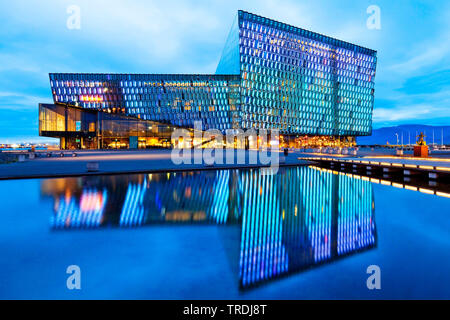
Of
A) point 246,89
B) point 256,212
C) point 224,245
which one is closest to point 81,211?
point 224,245

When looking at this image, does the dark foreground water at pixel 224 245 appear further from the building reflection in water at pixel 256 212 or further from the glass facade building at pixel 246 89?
the glass facade building at pixel 246 89

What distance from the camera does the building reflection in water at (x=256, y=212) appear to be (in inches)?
222

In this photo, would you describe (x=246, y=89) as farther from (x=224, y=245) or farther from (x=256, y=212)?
(x=224, y=245)

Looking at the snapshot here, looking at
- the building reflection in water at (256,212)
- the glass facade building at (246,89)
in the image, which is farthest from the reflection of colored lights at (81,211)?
the glass facade building at (246,89)

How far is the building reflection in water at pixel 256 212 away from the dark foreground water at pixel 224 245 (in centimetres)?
4

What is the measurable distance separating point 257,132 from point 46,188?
247 ft

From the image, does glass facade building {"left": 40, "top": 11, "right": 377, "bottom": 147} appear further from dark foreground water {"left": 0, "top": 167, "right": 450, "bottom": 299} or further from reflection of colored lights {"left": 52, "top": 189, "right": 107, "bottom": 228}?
Answer: dark foreground water {"left": 0, "top": 167, "right": 450, "bottom": 299}

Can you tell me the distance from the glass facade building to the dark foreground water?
71.7 metres

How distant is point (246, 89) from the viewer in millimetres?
81125

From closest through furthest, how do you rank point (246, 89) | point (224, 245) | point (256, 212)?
point (224, 245) → point (256, 212) → point (246, 89)

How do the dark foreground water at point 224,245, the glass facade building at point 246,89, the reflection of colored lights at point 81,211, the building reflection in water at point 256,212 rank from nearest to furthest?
the dark foreground water at point 224,245, the building reflection in water at point 256,212, the reflection of colored lights at point 81,211, the glass facade building at point 246,89

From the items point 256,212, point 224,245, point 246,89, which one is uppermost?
point 246,89

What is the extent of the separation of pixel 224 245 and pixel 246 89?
7873 centimetres

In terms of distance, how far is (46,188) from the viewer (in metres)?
13.7
